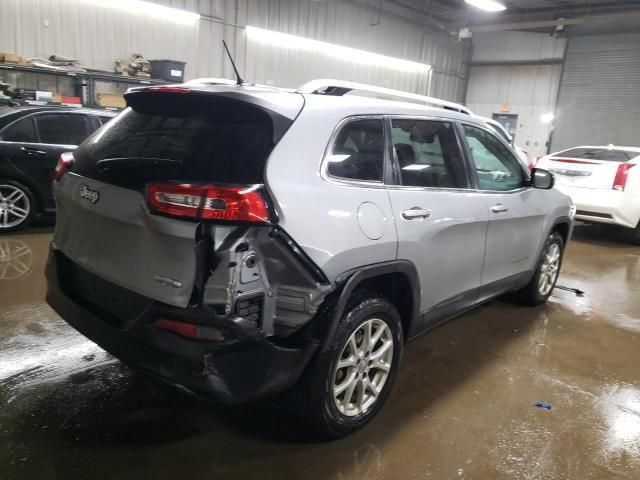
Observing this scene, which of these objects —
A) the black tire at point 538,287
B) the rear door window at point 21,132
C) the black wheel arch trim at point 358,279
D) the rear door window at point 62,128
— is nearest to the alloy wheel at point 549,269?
the black tire at point 538,287

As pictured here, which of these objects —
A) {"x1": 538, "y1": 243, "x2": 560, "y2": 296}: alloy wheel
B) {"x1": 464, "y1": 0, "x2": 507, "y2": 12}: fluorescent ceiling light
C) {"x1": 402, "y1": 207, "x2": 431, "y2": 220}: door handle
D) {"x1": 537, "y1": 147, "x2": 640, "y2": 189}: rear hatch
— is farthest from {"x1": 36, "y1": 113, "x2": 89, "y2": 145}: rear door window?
{"x1": 464, "y1": 0, "x2": 507, "y2": 12}: fluorescent ceiling light

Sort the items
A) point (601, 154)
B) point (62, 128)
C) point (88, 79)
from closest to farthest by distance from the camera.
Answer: point (62, 128)
point (601, 154)
point (88, 79)

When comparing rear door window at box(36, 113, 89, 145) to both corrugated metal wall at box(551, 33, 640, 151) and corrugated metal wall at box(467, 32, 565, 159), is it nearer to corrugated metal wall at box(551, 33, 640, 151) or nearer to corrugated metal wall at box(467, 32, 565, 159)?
corrugated metal wall at box(551, 33, 640, 151)

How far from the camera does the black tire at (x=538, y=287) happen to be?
161 inches

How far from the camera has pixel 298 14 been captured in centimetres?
1156

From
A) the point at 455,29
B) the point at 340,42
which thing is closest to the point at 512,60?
the point at 455,29

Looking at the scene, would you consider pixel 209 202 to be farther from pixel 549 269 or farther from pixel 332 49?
pixel 332 49

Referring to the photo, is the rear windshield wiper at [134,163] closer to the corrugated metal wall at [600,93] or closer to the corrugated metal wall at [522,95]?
the corrugated metal wall at [600,93]

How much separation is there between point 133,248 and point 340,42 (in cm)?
1200

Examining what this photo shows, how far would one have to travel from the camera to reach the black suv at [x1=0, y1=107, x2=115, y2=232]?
552cm

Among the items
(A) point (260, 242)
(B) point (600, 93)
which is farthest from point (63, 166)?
(B) point (600, 93)

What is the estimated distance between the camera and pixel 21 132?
561cm

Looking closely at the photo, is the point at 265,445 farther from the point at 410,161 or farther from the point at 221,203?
the point at 410,161

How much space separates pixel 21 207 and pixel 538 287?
5540mm
